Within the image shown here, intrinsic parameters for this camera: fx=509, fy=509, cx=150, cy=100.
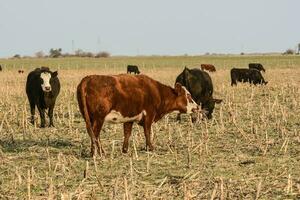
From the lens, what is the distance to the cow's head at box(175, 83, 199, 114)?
11.1m

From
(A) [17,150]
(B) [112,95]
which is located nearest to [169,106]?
(B) [112,95]

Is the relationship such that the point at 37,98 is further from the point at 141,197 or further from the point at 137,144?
the point at 141,197

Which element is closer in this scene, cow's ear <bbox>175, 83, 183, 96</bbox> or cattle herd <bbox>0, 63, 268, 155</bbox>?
cattle herd <bbox>0, 63, 268, 155</bbox>

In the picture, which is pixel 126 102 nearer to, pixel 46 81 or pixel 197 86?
pixel 46 81

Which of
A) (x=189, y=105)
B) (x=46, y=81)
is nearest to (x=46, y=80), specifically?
(x=46, y=81)

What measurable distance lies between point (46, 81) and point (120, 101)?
5004mm

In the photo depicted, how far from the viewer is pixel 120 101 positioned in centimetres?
962

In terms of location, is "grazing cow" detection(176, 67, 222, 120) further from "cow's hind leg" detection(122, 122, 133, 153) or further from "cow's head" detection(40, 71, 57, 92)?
"cow's hind leg" detection(122, 122, 133, 153)

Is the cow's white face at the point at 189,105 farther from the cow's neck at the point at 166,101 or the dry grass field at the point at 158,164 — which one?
the dry grass field at the point at 158,164

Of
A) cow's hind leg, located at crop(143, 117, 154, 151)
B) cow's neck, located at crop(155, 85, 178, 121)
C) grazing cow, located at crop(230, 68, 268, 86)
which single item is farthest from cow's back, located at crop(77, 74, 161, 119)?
grazing cow, located at crop(230, 68, 268, 86)

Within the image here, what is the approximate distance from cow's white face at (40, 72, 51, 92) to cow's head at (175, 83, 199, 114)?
4.35 meters

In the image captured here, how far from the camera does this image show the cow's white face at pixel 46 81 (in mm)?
13945

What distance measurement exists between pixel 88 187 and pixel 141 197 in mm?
897

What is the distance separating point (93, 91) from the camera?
31.0 feet
